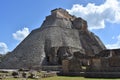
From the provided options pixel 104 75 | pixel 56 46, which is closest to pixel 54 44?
pixel 56 46

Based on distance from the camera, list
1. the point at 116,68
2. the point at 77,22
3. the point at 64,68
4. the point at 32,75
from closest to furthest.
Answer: the point at 32,75 → the point at 116,68 → the point at 64,68 → the point at 77,22

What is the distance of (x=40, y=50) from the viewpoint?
62188 mm

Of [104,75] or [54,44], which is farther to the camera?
[54,44]

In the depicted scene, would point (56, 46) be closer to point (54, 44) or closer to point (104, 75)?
point (54, 44)

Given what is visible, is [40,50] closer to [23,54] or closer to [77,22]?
[23,54]

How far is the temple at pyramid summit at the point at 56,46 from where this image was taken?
56.3 meters

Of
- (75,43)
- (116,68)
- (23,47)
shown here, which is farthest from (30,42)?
(116,68)

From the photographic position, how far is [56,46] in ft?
208

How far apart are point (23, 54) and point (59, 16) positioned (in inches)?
832

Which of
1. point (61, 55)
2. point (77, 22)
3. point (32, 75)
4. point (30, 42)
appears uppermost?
point (77, 22)

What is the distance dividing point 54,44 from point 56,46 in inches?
65.4

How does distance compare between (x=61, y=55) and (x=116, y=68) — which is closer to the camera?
(x=116, y=68)

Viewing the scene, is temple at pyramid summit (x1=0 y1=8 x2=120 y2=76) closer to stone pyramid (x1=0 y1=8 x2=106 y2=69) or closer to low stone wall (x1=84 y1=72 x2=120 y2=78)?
stone pyramid (x1=0 y1=8 x2=106 y2=69)

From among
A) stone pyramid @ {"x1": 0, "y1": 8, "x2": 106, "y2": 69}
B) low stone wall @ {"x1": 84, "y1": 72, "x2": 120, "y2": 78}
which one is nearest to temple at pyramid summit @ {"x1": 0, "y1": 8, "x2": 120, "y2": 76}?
stone pyramid @ {"x1": 0, "y1": 8, "x2": 106, "y2": 69}
